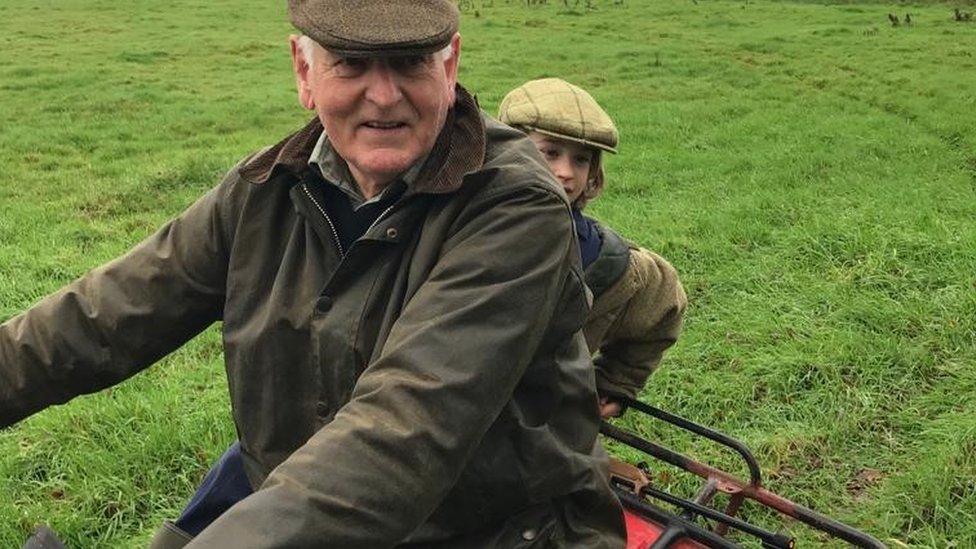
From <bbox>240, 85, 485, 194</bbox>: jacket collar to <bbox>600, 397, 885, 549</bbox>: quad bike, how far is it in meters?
1.05

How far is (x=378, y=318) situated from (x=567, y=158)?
1.62 m

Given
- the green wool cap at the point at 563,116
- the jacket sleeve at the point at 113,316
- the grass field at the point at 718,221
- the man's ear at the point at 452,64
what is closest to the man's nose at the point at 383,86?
the man's ear at the point at 452,64

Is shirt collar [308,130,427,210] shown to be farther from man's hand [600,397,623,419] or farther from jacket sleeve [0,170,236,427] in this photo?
man's hand [600,397,623,419]

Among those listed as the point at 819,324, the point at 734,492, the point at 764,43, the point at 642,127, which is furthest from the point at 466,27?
the point at 734,492

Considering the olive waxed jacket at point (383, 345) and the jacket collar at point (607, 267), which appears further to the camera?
the jacket collar at point (607, 267)

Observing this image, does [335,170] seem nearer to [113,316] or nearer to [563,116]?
[113,316]

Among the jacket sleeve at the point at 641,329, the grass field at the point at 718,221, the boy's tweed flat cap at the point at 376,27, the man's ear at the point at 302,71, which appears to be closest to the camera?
the boy's tweed flat cap at the point at 376,27

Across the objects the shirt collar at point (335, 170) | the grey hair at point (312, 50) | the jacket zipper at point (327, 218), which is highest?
the grey hair at point (312, 50)

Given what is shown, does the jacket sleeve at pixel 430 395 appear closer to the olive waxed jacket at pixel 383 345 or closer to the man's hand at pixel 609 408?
the olive waxed jacket at pixel 383 345

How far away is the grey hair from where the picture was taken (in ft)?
6.64

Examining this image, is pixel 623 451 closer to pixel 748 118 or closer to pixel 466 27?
pixel 748 118

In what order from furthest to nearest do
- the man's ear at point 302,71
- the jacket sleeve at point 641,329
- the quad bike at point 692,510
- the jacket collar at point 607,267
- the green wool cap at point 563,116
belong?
the green wool cap at point 563,116, the jacket sleeve at point 641,329, the jacket collar at point 607,267, the quad bike at point 692,510, the man's ear at point 302,71

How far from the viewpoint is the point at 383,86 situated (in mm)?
1986

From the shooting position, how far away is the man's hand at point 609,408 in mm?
3294
